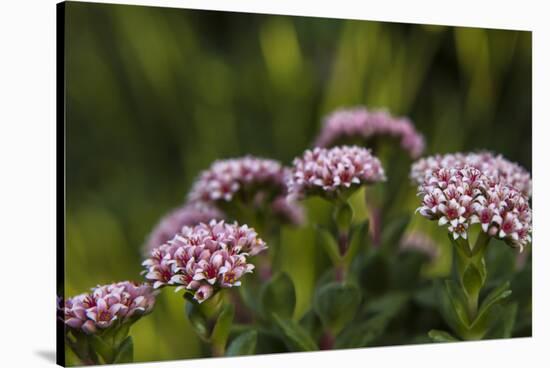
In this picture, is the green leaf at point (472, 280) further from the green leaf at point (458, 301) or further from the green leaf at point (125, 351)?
the green leaf at point (125, 351)

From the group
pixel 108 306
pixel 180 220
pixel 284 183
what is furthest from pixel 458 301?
pixel 108 306

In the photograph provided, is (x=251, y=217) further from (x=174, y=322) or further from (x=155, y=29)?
(x=155, y=29)

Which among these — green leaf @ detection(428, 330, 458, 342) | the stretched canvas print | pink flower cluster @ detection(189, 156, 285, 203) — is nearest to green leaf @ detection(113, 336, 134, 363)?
the stretched canvas print

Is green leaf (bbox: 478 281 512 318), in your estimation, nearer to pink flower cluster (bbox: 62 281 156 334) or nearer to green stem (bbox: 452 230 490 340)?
green stem (bbox: 452 230 490 340)

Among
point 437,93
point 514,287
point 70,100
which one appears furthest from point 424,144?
point 70,100

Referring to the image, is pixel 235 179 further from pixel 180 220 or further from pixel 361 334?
pixel 361 334
